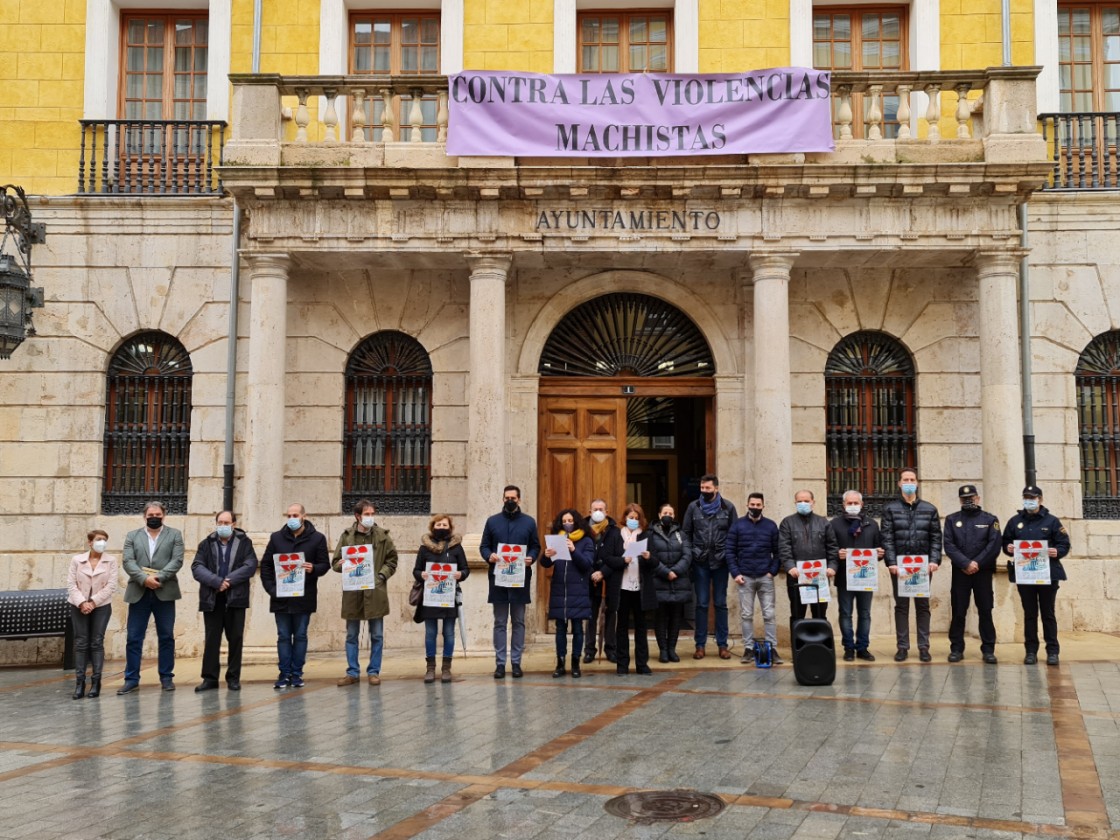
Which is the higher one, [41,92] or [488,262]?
[41,92]

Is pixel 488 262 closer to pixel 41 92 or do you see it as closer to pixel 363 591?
pixel 363 591

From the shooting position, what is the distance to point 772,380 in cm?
1252

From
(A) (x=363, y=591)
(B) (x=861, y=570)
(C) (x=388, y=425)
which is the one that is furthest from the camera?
(C) (x=388, y=425)

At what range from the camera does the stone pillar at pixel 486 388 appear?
12.5 m

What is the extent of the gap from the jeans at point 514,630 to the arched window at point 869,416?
524cm

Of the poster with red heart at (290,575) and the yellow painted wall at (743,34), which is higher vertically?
the yellow painted wall at (743,34)

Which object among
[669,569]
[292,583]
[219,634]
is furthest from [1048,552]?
[219,634]

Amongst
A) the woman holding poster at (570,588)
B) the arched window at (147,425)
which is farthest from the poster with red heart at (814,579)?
the arched window at (147,425)

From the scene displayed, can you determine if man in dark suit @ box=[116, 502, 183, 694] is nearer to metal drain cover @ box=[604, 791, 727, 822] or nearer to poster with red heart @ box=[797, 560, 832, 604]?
metal drain cover @ box=[604, 791, 727, 822]

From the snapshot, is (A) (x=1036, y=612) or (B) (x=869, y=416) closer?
(A) (x=1036, y=612)

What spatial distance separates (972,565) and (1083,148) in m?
6.74

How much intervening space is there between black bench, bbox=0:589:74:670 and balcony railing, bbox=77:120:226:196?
5.72m

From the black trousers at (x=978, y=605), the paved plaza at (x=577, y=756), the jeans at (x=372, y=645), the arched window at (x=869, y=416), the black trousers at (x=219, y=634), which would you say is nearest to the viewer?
the paved plaza at (x=577, y=756)

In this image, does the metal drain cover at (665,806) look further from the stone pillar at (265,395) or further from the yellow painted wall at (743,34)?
the yellow painted wall at (743,34)
